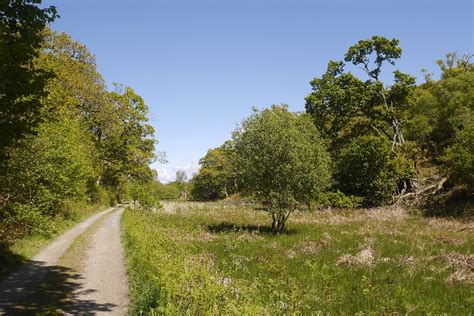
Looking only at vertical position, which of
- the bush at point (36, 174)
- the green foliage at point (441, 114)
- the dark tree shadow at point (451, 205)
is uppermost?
the green foliage at point (441, 114)

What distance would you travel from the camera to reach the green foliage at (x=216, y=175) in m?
108

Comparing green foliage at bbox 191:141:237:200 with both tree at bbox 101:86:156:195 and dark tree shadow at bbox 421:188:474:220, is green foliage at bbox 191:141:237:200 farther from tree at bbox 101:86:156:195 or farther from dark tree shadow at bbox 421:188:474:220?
dark tree shadow at bbox 421:188:474:220

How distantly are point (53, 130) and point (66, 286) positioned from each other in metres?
14.3

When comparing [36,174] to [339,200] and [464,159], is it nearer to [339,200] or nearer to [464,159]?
[339,200]

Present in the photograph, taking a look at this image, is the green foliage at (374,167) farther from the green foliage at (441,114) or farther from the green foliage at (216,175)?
the green foliage at (216,175)

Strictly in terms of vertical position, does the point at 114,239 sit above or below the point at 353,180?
below

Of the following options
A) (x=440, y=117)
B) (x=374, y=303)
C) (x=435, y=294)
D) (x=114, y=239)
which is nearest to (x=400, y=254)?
(x=435, y=294)

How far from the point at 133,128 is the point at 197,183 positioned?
6359 centimetres

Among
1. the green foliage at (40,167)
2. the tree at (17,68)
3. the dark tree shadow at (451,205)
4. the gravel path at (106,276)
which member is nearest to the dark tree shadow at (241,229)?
the gravel path at (106,276)

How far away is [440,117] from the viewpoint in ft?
163

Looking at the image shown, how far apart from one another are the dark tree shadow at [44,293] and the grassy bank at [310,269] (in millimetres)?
1819

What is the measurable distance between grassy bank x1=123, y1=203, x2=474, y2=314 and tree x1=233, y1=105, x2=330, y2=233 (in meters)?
2.72

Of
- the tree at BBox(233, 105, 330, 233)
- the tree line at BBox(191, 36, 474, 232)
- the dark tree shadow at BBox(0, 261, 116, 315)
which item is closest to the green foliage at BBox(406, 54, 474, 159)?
the tree line at BBox(191, 36, 474, 232)

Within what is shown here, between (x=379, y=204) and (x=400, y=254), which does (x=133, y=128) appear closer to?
(x=379, y=204)
